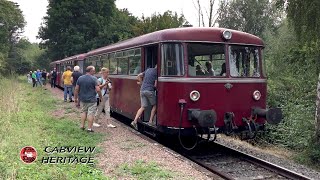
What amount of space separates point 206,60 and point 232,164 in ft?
7.57

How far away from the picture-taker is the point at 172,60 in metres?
8.88

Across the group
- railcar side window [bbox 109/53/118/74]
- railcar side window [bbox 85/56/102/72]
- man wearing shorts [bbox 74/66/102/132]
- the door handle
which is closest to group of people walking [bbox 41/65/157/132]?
man wearing shorts [bbox 74/66/102/132]

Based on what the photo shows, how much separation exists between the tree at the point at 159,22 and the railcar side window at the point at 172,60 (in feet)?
84.5

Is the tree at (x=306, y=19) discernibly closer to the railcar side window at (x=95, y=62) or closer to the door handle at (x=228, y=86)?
the door handle at (x=228, y=86)

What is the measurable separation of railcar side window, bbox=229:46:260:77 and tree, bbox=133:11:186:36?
25224mm

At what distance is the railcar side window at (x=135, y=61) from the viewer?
1081 centimetres

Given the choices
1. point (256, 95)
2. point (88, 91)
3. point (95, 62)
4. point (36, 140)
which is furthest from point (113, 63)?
point (256, 95)

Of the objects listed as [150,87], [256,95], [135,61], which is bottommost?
[256,95]

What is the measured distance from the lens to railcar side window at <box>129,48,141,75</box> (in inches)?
426

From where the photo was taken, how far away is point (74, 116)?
13953 mm

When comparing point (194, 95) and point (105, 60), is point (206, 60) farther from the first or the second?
point (105, 60)

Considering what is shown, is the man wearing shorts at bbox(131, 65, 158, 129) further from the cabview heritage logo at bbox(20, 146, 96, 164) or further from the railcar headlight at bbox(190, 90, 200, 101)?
the cabview heritage logo at bbox(20, 146, 96, 164)

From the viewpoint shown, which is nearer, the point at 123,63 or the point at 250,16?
the point at 123,63

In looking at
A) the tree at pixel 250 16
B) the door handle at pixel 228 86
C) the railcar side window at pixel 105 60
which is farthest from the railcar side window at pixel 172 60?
the tree at pixel 250 16
